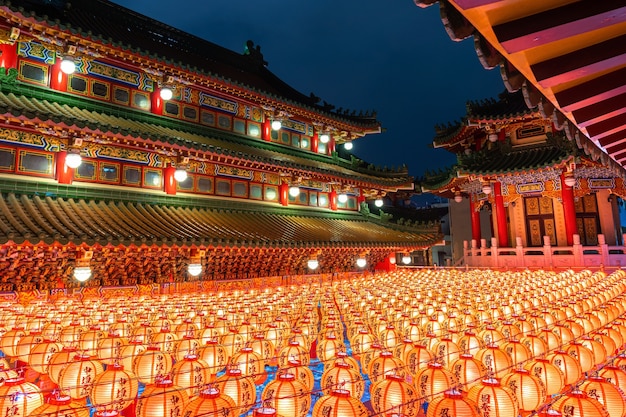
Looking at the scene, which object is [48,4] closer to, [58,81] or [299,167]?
[58,81]

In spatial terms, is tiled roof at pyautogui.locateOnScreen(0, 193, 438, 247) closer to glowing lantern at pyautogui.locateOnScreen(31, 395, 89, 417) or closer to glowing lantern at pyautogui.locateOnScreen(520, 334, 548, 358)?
glowing lantern at pyautogui.locateOnScreen(31, 395, 89, 417)

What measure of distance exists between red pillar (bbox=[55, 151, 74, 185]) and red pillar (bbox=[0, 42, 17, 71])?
248 centimetres

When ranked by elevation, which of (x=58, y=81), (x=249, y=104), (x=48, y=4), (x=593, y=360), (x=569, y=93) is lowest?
(x=593, y=360)

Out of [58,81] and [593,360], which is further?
[58,81]

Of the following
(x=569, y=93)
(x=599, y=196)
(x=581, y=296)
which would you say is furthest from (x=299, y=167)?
(x=599, y=196)

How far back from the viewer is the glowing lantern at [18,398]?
3.62 meters

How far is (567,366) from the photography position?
4855 mm

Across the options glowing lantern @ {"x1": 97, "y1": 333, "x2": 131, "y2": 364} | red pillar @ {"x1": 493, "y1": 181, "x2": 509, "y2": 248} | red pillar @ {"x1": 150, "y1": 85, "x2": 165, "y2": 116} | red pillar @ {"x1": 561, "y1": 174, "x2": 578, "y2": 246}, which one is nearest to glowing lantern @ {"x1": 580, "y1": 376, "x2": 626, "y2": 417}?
glowing lantern @ {"x1": 97, "y1": 333, "x2": 131, "y2": 364}

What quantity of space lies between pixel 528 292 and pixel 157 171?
34.3 ft

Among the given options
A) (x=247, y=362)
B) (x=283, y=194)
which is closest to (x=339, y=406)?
(x=247, y=362)

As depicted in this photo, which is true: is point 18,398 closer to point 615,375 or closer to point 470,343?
point 470,343

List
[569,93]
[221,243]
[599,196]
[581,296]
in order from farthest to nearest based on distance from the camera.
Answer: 1. [599,196]
2. [221,243]
3. [581,296]
4. [569,93]

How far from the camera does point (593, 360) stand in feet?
17.5

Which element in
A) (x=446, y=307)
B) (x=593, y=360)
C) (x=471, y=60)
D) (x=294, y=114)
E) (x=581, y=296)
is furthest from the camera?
(x=471, y=60)
